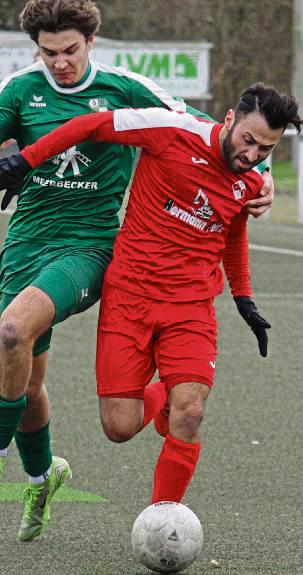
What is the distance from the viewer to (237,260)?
257 inches

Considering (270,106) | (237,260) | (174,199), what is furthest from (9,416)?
(270,106)

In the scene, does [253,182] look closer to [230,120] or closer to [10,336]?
[230,120]

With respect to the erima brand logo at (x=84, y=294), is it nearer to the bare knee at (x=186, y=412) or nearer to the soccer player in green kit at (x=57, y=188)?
the soccer player in green kit at (x=57, y=188)

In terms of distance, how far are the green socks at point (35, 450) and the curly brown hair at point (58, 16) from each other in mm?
1696

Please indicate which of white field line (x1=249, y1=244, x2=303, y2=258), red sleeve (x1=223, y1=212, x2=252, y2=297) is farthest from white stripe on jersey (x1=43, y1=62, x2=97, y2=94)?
white field line (x1=249, y1=244, x2=303, y2=258)

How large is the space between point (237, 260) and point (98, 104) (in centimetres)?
91

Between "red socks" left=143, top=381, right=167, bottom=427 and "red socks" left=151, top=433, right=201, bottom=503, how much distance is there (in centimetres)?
45

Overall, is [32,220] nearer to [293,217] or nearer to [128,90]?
[128,90]

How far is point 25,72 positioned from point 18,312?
3.89 feet

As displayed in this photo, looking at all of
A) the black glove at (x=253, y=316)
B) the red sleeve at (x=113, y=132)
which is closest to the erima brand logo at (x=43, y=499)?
the black glove at (x=253, y=316)

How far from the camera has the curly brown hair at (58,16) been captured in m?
6.08

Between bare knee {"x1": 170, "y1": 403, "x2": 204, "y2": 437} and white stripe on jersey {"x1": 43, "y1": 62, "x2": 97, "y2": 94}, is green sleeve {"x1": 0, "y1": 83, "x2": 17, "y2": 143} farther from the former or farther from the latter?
bare knee {"x1": 170, "y1": 403, "x2": 204, "y2": 437}

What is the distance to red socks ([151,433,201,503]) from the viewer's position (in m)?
5.82

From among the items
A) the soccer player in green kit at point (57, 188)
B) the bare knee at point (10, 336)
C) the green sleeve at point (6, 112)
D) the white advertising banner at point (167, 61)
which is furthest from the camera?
the white advertising banner at point (167, 61)
